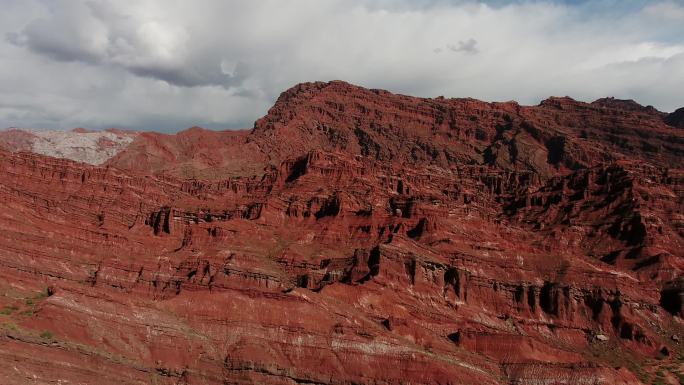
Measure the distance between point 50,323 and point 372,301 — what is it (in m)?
47.1

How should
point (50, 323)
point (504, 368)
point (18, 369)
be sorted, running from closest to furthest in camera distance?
1. point (18, 369)
2. point (50, 323)
3. point (504, 368)

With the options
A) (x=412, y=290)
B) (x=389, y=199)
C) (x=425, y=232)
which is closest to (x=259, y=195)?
(x=389, y=199)

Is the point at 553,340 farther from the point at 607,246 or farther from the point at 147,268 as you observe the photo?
the point at 147,268

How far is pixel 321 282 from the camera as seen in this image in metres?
134

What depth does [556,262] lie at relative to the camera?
6314 inches

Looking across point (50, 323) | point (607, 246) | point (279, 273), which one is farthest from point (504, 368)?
point (607, 246)

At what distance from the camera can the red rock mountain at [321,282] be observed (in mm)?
99688

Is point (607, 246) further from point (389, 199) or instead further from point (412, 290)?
point (412, 290)

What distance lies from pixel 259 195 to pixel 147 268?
5980 cm

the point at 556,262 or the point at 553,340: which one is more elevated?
the point at 556,262

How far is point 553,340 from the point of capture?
138250 mm

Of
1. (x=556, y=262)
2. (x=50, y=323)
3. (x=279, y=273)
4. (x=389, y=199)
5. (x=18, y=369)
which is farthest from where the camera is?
(x=389, y=199)

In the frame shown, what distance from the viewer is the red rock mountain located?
327ft

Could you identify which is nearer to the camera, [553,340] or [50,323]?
[50,323]
